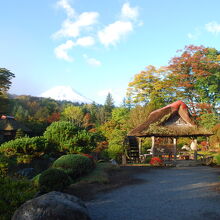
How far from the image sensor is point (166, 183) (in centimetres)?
1101

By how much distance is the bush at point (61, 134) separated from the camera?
645 inches


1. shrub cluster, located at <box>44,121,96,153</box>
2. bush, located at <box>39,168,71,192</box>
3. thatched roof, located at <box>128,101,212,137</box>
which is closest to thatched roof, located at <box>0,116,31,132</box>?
shrub cluster, located at <box>44,121,96,153</box>

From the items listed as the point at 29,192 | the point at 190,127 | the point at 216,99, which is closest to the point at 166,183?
the point at 29,192

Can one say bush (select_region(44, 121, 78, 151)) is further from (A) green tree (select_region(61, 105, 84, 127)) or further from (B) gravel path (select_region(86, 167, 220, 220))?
(A) green tree (select_region(61, 105, 84, 127))

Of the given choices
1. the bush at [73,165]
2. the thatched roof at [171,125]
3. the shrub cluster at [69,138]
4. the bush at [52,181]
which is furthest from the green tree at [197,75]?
the bush at [52,181]

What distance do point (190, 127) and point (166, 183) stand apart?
33.3 feet

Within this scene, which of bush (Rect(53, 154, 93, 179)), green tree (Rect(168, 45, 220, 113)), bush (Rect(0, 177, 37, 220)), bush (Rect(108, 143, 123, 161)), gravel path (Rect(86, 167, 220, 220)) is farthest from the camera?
green tree (Rect(168, 45, 220, 113))

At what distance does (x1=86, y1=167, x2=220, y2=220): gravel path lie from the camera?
20.9 ft

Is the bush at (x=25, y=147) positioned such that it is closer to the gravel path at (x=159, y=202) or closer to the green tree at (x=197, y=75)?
the gravel path at (x=159, y=202)

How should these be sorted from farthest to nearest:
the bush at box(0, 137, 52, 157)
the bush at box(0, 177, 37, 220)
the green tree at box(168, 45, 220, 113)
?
1. the green tree at box(168, 45, 220, 113)
2. the bush at box(0, 137, 52, 157)
3. the bush at box(0, 177, 37, 220)

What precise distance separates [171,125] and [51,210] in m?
17.1

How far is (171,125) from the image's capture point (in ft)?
67.6

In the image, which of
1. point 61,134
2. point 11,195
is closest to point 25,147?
point 61,134

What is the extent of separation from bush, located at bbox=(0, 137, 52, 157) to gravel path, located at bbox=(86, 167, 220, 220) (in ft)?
25.4
